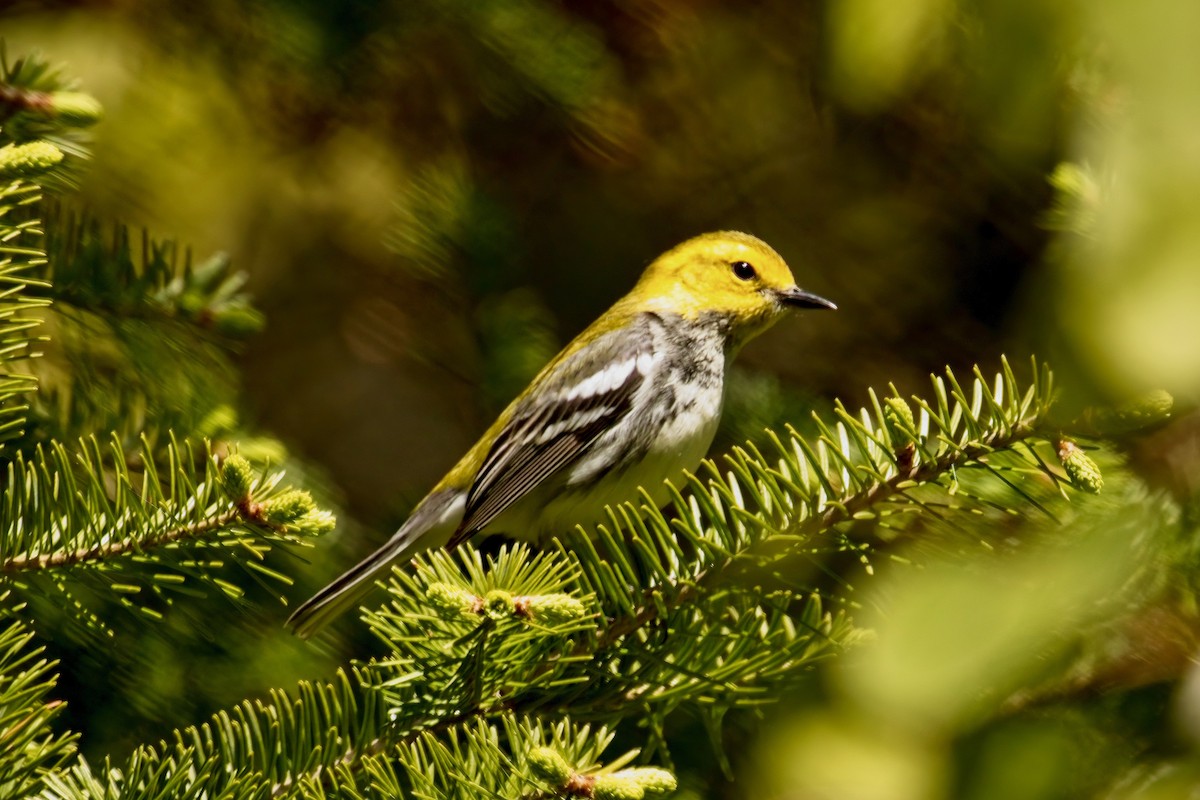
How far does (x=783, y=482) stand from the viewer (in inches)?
53.1

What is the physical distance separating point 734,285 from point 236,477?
1.59m

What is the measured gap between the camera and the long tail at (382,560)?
1.87m

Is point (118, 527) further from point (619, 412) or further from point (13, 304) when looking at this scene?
point (619, 412)

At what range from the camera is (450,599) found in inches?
45.9

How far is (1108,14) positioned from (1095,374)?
0.25 meters

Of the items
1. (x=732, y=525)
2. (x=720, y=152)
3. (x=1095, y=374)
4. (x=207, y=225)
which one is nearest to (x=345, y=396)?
(x=207, y=225)

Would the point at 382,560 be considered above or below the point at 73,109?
below

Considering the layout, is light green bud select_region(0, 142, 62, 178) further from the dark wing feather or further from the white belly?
the white belly

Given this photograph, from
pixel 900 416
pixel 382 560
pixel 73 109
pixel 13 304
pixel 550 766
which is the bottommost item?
pixel 382 560

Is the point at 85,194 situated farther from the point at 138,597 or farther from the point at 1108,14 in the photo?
the point at 1108,14

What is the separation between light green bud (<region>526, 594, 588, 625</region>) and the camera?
3.83 ft

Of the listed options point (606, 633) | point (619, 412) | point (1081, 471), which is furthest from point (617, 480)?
point (1081, 471)

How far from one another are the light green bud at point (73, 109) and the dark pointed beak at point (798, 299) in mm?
1418

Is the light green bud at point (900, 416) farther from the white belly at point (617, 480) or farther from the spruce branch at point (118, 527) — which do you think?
the white belly at point (617, 480)
